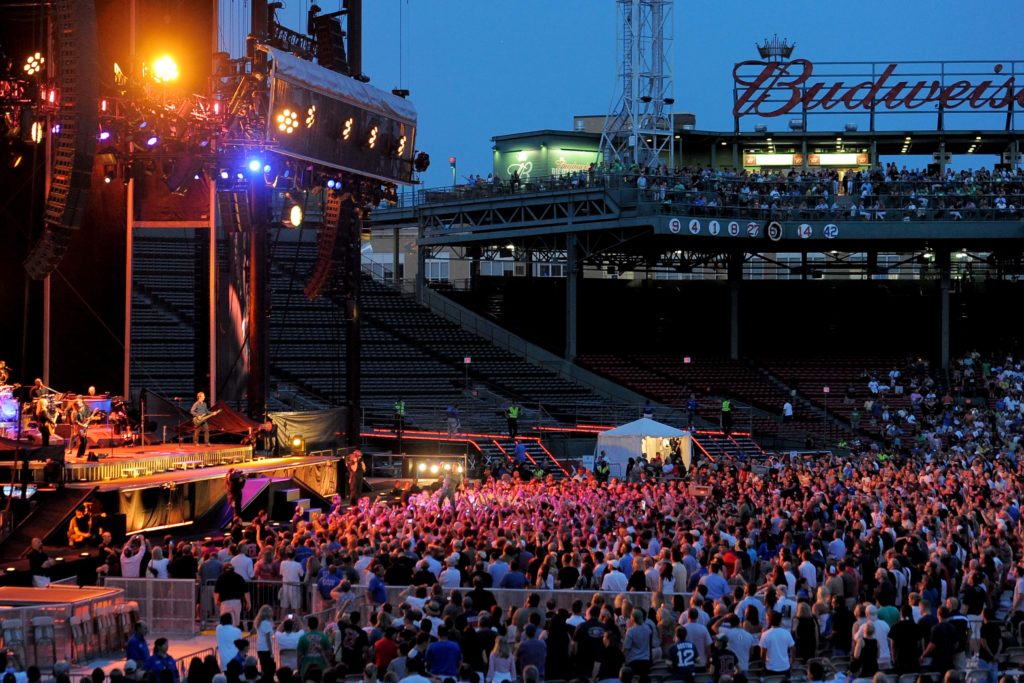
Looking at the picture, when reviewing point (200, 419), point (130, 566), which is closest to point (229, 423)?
point (200, 419)

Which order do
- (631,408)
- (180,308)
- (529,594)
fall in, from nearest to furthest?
(529,594) → (631,408) → (180,308)

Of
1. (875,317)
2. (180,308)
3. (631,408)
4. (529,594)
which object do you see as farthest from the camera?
(875,317)

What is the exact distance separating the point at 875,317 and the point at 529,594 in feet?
135

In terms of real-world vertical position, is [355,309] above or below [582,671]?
above

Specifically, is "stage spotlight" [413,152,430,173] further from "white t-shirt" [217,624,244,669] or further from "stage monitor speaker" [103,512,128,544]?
"white t-shirt" [217,624,244,669]

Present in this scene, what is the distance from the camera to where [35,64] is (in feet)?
75.0

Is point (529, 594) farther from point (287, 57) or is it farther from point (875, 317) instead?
point (875, 317)

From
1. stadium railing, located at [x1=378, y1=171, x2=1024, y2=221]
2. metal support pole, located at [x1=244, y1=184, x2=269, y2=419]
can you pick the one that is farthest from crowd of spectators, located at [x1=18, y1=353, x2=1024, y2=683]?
stadium railing, located at [x1=378, y1=171, x2=1024, y2=221]

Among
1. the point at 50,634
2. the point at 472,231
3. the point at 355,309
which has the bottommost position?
the point at 50,634

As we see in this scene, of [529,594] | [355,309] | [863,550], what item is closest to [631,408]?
[355,309]

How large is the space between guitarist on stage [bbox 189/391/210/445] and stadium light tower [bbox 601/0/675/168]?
846 inches

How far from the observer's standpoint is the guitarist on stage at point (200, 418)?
26.5m

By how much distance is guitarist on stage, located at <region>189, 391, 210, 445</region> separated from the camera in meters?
26.5

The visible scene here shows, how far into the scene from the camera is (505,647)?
11305 mm
